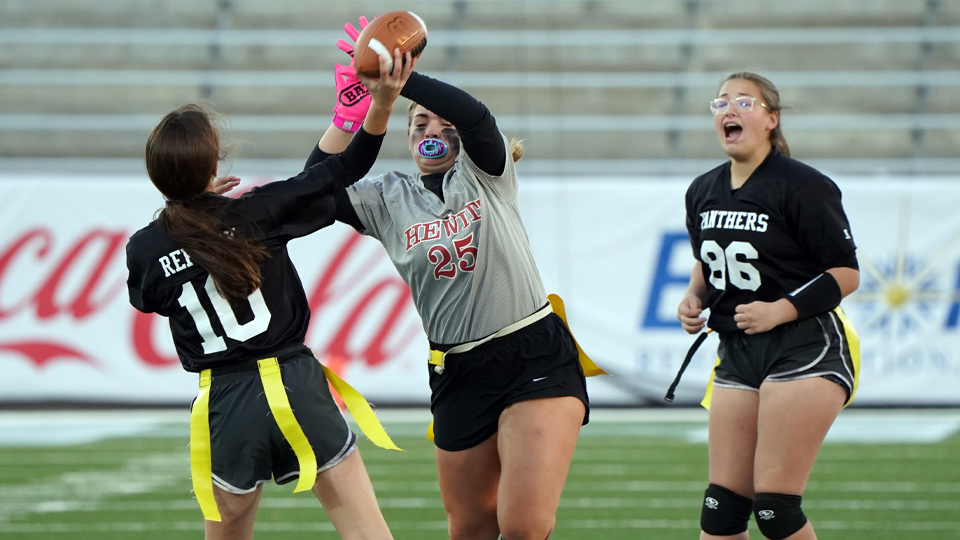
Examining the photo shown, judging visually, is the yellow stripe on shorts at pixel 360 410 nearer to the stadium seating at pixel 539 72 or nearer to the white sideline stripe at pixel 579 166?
the white sideline stripe at pixel 579 166

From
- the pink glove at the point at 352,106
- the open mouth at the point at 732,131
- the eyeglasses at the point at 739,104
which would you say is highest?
the pink glove at the point at 352,106

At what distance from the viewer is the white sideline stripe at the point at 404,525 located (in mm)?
5164

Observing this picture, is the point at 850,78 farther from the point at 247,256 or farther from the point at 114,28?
the point at 247,256

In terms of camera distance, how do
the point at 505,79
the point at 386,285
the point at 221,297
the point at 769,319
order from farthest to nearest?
1. the point at 505,79
2. the point at 386,285
3. the point at 769,319
4. the point at 221,297

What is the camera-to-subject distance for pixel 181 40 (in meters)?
12.4

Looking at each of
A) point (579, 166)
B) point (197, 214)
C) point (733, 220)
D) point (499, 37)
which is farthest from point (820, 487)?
point (499, 37)

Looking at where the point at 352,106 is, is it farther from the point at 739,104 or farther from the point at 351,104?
the point at 739,104

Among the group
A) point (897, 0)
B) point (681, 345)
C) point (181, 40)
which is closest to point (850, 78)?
point (897, 0)

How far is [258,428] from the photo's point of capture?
9.32 ft

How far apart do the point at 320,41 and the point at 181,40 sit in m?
1.60

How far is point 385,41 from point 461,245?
27.0 inches

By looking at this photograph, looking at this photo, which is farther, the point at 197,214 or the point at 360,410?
the point at 360,410

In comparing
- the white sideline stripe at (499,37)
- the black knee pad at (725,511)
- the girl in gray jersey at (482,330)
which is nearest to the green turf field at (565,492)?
the black knee pad at (725,511)

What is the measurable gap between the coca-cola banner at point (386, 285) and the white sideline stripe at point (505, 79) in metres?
3.31
